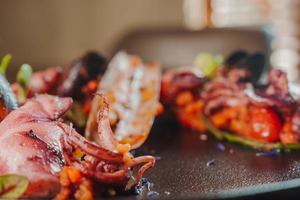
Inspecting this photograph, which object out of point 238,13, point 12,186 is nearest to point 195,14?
point 238,13

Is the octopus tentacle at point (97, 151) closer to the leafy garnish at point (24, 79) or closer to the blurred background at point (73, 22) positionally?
the leafy garnish at point (24, 79)

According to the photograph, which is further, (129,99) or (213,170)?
(129,99)

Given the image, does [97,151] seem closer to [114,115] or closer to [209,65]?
[114,115]

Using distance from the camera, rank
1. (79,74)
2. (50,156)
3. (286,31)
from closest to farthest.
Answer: (50,156) → (79,74) → (286,31)

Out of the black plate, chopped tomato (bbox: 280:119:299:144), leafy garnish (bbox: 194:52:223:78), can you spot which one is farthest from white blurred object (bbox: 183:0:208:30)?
chopped tomato (bbox: 280:119:299:144)

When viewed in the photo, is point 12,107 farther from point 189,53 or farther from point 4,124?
point 189,53

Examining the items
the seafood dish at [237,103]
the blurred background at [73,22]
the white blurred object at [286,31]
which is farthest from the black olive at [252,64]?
the blurred background at [73,22]
